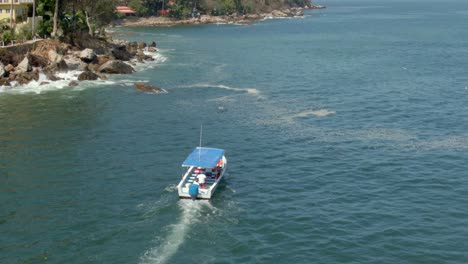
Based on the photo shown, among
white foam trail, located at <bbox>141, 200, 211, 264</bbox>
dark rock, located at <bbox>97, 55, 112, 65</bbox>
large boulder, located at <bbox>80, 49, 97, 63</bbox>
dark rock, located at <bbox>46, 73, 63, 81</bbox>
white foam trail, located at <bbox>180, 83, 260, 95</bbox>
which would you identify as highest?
large boulder, located at <bbox>80, 49, 97, 63</bbox>

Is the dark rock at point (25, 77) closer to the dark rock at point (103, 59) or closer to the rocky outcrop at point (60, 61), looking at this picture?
the rocky outcrop at point (60, 61)

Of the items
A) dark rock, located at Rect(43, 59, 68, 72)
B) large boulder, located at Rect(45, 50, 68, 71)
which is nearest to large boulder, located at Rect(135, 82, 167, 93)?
dark rock, located at Rect(43, 59, 68, 72)

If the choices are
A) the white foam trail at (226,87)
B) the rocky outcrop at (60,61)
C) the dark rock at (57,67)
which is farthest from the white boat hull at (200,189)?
the dark rock at (57,67)

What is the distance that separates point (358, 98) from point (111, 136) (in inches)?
1552

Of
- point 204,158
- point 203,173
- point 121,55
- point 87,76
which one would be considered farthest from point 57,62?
point 203,173

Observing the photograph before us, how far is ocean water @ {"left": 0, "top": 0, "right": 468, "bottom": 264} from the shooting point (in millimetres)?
41312

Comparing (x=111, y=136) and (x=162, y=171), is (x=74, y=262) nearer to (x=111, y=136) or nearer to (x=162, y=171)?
(x=162, y=171)

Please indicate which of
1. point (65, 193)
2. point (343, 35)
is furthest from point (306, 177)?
point (343, 35)

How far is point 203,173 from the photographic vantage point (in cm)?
5256

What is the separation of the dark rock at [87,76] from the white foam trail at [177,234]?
184ft

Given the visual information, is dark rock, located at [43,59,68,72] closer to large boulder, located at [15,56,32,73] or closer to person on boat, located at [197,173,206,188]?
large boulder, located at [15,56,32,73]

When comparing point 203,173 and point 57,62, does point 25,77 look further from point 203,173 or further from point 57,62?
point 203,173

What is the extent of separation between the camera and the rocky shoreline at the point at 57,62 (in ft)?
306

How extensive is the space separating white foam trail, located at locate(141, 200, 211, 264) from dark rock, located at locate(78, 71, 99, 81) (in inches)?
2207
